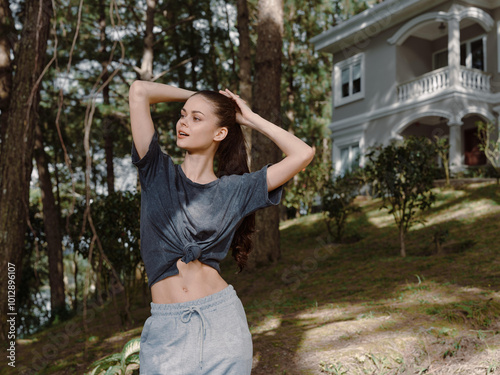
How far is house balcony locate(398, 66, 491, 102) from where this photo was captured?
50.8 feet

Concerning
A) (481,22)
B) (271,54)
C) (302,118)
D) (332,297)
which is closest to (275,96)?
(271,54)

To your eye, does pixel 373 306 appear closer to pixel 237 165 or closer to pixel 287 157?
pixel 237 165

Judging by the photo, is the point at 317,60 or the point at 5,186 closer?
the point at 5,186

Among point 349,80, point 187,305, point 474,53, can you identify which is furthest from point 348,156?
point 187,305

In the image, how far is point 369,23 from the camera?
693 inches

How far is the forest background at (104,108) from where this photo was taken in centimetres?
601

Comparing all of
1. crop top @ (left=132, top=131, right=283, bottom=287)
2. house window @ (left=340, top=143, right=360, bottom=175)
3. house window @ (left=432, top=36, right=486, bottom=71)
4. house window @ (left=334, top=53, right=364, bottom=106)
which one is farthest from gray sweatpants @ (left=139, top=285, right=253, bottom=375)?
house window @ (left=334, top=53, right=364, bottom=106)

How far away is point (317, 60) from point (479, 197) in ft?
44.1

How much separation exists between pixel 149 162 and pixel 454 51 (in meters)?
15.7

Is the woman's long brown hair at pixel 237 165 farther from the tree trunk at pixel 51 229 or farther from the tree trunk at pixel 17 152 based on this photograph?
the tree trunk at pixel 51 229

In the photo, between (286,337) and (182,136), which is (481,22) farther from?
(182,136)

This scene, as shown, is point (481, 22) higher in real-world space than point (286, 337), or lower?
higher

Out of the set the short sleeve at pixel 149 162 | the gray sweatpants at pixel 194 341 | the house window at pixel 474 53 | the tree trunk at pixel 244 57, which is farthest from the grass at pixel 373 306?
the house window at pixel 474 53

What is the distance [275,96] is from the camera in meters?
9.68
